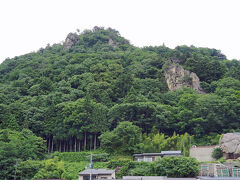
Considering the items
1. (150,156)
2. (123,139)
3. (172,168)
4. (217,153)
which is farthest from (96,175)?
(217,153)

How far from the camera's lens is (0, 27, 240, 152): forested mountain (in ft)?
148

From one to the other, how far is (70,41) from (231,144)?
75122 millimetres

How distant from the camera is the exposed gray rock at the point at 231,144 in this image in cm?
3447

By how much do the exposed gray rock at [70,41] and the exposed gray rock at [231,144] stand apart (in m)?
71.1

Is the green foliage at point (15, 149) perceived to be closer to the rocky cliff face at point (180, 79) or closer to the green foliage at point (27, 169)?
the green foliage at point (27, 169)

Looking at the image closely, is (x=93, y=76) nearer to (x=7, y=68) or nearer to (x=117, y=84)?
(x=117, y=84)

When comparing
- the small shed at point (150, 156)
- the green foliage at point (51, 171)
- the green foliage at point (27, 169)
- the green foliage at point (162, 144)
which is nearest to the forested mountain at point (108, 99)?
the green foliage at point (162, 144)

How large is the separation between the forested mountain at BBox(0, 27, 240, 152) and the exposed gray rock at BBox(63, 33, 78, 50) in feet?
67.5

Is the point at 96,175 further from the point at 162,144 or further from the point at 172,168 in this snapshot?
the point at 162,144

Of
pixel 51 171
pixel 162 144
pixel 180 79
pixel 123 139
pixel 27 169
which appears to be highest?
pixel 180 79

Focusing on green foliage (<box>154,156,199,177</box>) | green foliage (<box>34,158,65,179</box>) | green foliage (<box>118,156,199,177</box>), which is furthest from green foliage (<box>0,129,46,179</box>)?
green foliage (<box>154,156,199,177</box>)

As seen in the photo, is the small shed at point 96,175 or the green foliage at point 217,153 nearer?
the small shed at point 96,175

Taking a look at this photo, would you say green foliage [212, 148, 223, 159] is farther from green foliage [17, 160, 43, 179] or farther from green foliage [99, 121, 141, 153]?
green foliage [17, 160, 43, 179]

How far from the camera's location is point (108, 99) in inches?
2084
